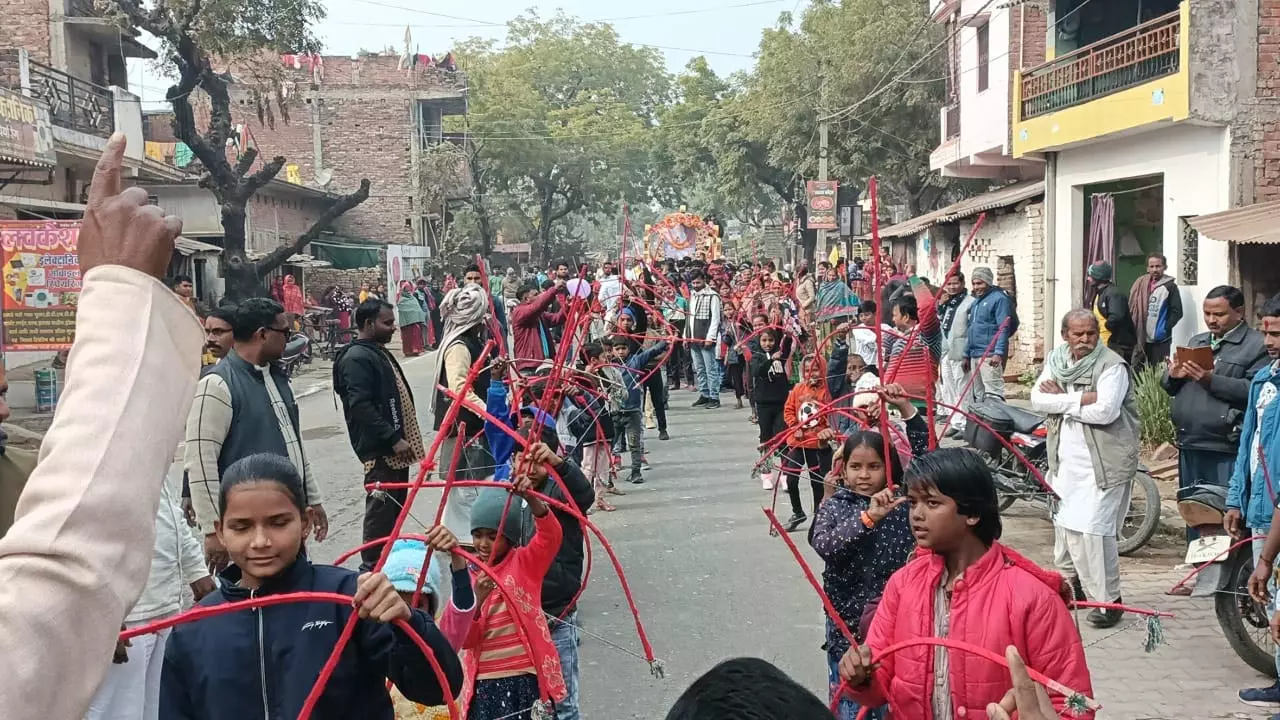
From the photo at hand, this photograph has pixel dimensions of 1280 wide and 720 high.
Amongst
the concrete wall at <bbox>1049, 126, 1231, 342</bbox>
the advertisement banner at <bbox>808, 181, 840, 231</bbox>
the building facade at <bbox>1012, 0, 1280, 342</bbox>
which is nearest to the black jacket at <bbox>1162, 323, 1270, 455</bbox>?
the building facade at <bbox>1012, 0, 1280, 342</bbox>

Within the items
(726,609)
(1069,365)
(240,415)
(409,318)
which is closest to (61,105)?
(409,318)

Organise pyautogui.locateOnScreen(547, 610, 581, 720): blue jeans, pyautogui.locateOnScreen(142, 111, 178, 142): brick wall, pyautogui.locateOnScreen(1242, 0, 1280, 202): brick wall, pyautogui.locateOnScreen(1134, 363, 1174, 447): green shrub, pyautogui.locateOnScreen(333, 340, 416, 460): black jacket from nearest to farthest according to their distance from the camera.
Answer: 1. pyautogui.locateOnScreen(547, 610, 581, 720): blue jeans
2. pyautogui.locateOnScreen(333, 340, 416, 460): black jacket
3. pyautogui.locateOnScreen(1134, 363, 1174, 447): green shrub
4. pyautogui.locateOnScreen(1242, 0, 1280, 202): brick wall
5. pyautogui.locateOnScreen(142, 111, 178, 142): brick wall

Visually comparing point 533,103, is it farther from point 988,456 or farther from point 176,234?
point 176,234

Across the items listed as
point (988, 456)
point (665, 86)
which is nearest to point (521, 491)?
point (988, 456)

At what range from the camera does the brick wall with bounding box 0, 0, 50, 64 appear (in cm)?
2086

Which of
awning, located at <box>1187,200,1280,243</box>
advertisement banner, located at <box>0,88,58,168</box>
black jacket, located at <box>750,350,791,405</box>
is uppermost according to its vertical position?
advertisement banner, located at <box>0,88,58,168</box>

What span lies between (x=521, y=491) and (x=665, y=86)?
220 feet

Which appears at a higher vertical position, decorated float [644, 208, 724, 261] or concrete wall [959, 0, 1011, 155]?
concrete wall [959, 0, 1011, 155]

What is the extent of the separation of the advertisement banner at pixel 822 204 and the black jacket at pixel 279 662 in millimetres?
24189

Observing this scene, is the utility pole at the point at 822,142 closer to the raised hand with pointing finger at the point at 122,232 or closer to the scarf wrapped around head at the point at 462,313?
the scarf wrapped around head at the point at 462,313

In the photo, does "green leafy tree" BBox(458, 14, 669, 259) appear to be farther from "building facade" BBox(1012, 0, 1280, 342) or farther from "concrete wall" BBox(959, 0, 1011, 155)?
"building facade" BBox(1012, 0, 1280, 342)

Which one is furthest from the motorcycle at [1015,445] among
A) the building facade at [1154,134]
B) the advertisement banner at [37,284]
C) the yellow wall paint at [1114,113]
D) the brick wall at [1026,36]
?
the brick wall at [1026,36]

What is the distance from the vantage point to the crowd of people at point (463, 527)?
3.79ft

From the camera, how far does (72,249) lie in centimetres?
1243
